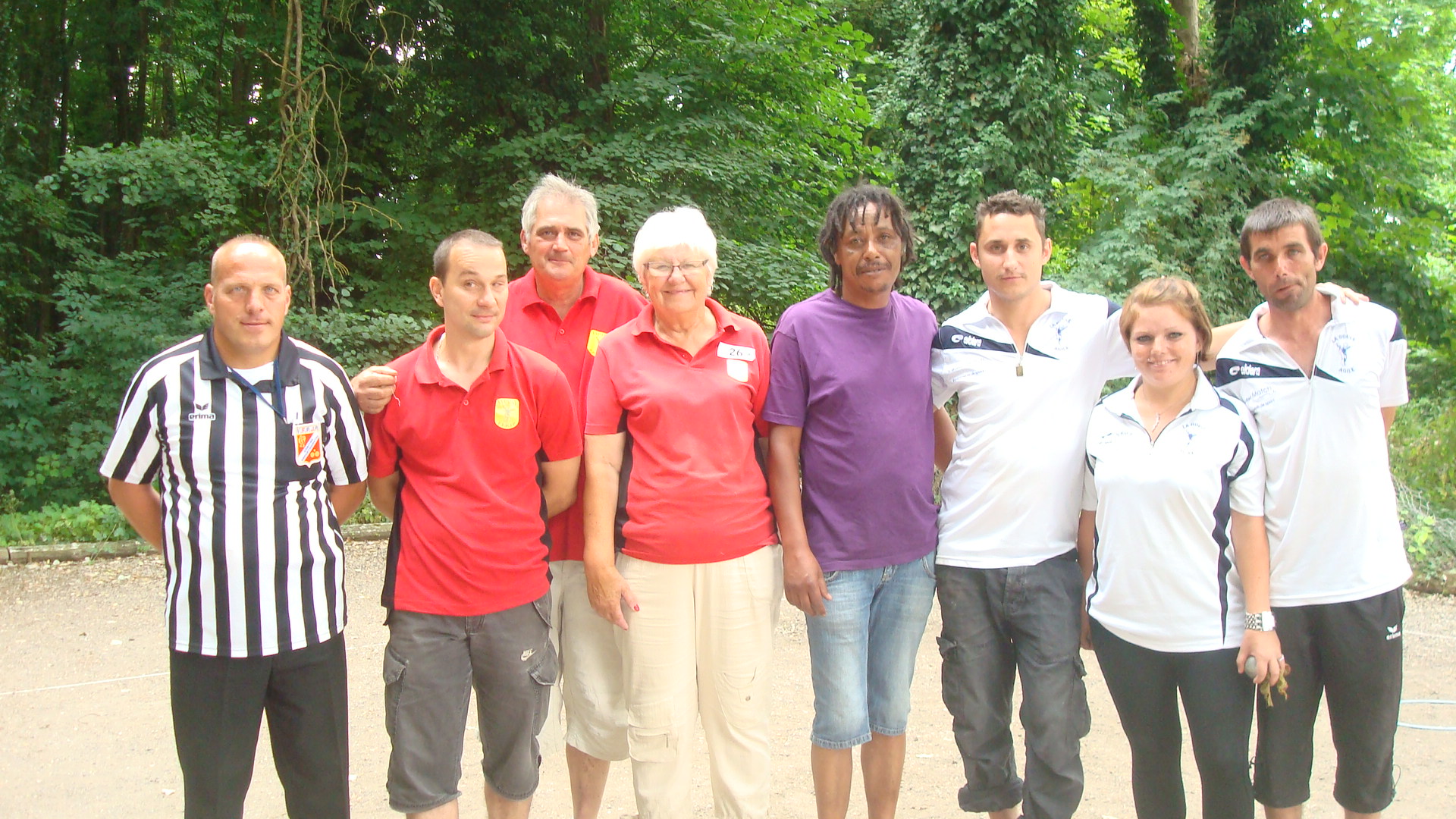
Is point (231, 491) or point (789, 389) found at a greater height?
point (789, 389)

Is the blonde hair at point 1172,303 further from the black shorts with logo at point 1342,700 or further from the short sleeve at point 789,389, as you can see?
the short sleeve at point 789,389

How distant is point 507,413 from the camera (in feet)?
9.12

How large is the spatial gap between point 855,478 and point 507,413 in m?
1.01

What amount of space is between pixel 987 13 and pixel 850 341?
31.3 feet

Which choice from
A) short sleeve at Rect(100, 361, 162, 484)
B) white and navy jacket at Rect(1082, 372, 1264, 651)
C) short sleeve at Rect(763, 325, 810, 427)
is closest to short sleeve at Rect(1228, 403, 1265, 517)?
white and navy jacket at Rect(1082, 372, 1264, 651)

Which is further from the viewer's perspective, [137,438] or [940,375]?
[940,375]

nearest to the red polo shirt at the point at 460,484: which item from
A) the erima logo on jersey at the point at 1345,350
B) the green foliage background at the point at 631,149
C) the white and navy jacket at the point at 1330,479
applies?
the white and navy jacket at the point at 1330,479

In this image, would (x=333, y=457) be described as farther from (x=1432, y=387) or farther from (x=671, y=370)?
(x=1432, y=387)

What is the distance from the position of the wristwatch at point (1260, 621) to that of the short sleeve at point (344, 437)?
2372 mm

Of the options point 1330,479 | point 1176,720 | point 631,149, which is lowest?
point 1176,720

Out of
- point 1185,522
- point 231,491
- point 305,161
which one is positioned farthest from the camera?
point 305,161

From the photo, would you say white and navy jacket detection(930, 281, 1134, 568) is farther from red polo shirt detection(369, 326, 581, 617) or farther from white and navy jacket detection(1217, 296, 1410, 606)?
red polo shirt detection(369, 326, 581, 617)

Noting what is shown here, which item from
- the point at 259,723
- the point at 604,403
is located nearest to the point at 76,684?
the point at 259,723

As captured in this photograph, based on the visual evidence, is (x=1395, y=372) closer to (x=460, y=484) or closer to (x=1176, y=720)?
(x=1176, y=720)
